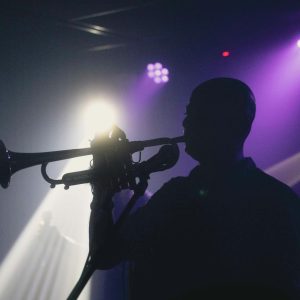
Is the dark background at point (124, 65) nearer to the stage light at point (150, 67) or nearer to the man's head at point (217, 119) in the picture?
the stage light at point (150, 67)

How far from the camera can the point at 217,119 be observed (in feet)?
8.48

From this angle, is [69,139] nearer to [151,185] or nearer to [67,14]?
[151,185]

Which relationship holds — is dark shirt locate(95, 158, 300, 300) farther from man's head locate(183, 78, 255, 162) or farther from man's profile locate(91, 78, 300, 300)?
man's head locate(183, 78, 255, 162)

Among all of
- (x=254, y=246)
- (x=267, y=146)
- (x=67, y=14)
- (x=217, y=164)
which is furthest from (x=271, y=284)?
(x=67, y=14)

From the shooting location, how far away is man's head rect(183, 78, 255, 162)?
2477mm

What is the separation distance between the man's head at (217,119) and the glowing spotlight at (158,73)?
3.19m

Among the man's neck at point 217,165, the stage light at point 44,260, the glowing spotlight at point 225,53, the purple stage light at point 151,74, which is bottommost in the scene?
the stage light at point 44,260

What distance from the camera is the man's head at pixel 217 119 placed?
248cm

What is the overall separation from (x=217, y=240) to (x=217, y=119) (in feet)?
3.01

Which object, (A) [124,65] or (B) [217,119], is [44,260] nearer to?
(A) [124,65]

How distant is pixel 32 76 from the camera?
5.29 metres

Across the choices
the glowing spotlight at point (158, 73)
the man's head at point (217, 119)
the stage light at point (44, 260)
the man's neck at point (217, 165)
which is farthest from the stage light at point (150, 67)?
the man's neck at point (217, 165)

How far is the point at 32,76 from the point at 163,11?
85.2 inches

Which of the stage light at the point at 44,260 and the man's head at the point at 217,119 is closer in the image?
A: the man's head at the point at 217,119
